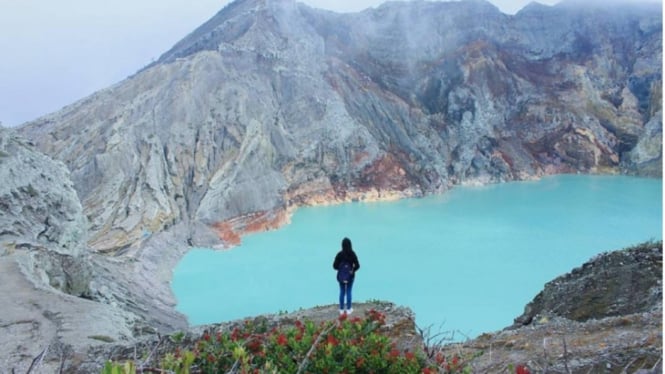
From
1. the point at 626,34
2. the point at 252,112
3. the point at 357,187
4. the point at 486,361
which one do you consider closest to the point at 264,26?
the point at 252,112

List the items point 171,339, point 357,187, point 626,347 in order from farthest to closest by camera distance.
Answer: point 357,187 < point 171,339 < point 626,347

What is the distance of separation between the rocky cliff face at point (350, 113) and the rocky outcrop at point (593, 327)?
61.3ft

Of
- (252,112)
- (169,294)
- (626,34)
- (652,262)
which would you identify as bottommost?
(169,294)

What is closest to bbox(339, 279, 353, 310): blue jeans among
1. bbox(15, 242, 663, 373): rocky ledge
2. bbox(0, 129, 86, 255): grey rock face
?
bbox(15, 242, 663, 373): rocky ledge

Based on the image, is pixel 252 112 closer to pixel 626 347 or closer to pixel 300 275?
pixel 300 275

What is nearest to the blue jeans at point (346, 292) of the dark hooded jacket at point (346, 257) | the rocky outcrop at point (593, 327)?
the dark hooded jacket at point (346, 257)

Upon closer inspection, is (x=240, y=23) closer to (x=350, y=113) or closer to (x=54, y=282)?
(x=350, y=113)

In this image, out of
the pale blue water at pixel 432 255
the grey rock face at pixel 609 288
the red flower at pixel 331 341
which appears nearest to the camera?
the red flower at pixel 331 341

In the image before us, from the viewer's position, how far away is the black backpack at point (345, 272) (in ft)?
26.8

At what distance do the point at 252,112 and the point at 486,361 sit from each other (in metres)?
30.7

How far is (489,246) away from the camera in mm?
23969

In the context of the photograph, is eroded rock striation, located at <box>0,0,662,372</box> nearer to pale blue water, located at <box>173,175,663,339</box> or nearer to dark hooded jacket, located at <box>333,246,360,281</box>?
pale blue water, located at <box>173,175,663,339</box>

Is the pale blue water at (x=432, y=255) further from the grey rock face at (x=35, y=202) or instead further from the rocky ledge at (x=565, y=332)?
the grey rock face at (x=35, y=202)

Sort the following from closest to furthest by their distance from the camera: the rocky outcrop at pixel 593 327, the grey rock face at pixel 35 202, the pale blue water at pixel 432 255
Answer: the rocky outcrop at pixel 593 327 → the grey rock face at pixel 35 202 → the pale blue water at pixel 432 255
